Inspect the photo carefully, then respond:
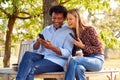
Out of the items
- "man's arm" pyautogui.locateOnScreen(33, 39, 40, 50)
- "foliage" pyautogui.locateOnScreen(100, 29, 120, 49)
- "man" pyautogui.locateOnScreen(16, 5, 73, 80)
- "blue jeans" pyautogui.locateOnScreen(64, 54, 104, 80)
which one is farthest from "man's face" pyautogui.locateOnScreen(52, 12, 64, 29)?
"foliage" pyautogui.locateOnScreen(100, 29, 120, 49)

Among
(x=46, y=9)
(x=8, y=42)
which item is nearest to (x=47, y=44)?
(x=46, y=9)

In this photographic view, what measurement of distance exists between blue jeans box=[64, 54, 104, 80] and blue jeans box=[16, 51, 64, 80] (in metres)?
0.34

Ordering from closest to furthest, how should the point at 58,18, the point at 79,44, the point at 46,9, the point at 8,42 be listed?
the point at 79,44, the point at 58,18, the point at 46,9, the point at 8,42

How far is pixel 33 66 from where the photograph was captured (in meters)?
5.19

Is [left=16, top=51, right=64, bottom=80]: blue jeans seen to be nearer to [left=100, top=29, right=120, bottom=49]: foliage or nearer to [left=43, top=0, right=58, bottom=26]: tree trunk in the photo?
[left=43, top=0, right=58, bottom=26]: tree trunk

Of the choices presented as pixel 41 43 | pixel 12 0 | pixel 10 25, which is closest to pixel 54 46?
pixel 41 43

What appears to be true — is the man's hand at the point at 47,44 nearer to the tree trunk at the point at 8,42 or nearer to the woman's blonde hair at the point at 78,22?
the woman's blonde hair at the point at 78,22

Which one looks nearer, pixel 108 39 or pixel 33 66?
pixel 33 66

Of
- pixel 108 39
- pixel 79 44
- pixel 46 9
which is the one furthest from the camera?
pixel 108 39

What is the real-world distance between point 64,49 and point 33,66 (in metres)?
0.48

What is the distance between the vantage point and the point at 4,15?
10.7m

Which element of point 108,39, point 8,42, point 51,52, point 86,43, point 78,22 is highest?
point 78,22

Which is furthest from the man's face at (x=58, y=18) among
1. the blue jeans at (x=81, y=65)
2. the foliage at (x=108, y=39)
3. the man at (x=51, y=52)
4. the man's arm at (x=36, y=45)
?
the foliage at (x=108, y=39)

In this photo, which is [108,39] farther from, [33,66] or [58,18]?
[33,66]
